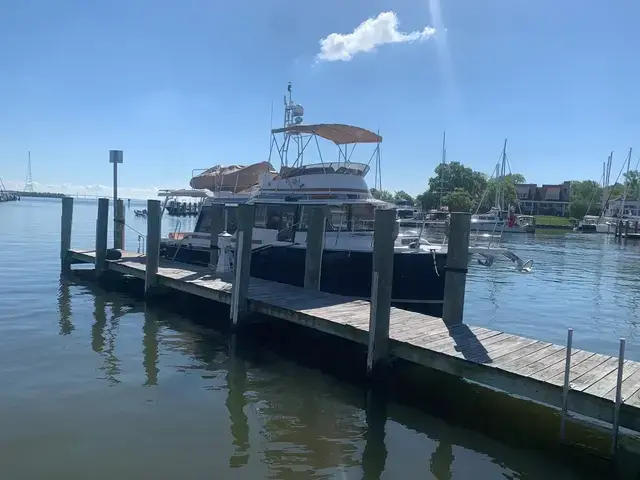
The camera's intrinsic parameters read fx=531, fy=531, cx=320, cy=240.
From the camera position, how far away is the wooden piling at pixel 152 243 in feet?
44.4

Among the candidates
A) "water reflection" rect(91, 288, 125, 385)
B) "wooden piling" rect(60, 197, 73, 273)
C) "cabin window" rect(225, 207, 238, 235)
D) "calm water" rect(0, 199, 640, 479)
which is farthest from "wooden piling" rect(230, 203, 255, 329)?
"wooden piling" rect(60, 197, 73, 273)

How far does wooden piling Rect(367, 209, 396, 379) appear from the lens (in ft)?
26.6

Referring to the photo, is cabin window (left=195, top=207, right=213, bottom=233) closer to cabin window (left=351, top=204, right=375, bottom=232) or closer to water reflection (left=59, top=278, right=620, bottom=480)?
cabin window (left=351, top=204, right=375, bottom=232)

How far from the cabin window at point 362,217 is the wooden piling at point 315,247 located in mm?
2024

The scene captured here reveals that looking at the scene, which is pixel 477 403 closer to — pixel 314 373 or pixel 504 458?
pixel 504 458

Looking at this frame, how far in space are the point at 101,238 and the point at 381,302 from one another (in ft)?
37.0

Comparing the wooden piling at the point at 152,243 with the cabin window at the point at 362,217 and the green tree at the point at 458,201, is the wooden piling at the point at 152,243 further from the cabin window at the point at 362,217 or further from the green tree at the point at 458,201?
the green tree at the point at 458,201

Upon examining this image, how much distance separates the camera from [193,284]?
12.2m

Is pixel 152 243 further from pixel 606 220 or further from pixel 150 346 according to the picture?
pixel 606 220

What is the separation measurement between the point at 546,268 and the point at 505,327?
1632 centimetres

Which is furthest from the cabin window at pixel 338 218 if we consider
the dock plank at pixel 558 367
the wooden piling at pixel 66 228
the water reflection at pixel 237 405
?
the wooden piling at pixel 66 228

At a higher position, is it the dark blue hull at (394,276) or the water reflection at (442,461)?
the dark blue hull at (394,276)

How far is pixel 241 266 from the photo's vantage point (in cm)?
1074

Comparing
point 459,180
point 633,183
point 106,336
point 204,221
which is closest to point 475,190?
point 459,180
